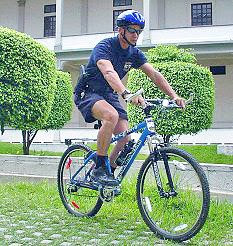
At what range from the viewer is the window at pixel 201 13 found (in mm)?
21203

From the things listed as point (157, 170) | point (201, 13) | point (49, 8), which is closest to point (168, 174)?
point (157, 170)

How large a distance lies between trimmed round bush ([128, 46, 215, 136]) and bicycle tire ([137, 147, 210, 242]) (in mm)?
5326

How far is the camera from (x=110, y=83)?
3545mm

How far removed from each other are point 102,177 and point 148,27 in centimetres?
1502

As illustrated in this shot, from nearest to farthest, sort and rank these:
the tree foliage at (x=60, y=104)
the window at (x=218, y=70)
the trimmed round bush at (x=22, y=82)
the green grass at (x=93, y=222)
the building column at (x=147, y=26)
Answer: the green grass at (x=93, y=222) < the trimmed round bush at (x=22, y=82) < the tree foliage at (x=60, y=104) < the building column at (x=147, y=26) < the window at (x=218, y=70)

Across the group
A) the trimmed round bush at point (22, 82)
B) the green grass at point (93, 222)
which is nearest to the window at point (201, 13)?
the trimmed round bush at point (22, 82)

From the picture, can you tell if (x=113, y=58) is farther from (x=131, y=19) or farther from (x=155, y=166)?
(x=155, y=166)

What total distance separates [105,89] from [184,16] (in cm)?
1857

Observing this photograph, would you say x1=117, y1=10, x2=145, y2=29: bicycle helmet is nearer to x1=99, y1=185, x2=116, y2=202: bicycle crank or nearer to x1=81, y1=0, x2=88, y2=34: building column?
x1=99, y1=185, x2=116, y2=202: bicycle crank

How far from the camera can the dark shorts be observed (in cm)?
391

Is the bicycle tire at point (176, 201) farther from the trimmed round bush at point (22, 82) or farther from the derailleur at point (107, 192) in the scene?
the trimmed round bush at point (22, 82)

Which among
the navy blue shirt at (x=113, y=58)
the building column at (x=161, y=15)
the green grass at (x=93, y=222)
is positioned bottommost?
the green grass at (x=93, y=222)

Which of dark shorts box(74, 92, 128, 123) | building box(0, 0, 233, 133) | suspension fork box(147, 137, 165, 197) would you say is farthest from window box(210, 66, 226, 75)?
suspension fork box(147, 137, 165, 197)

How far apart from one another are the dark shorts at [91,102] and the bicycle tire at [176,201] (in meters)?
0.73
